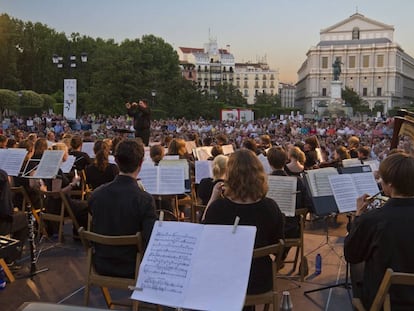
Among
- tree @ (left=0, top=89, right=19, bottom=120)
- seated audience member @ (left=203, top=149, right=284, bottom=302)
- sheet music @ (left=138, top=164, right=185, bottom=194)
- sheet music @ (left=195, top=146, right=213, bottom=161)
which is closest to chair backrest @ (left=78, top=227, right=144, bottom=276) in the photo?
seated audience member @ (left=203, top=149, right=284, bottom=302)

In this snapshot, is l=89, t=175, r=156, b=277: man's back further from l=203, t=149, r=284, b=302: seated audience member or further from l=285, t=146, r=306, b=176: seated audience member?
l=285, t=146, r=306, b=176: seated audience member

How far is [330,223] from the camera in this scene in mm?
9117

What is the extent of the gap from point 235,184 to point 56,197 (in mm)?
4462

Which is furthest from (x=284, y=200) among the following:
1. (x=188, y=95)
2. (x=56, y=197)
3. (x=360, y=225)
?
(x=188, y=95)

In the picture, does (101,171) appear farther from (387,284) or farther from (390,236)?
(387,284)

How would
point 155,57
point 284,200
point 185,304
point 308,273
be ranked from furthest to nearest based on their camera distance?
point 155,57 → point 308,273 → point 284,200 → point 185,304

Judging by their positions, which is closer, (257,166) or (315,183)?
(257,166)

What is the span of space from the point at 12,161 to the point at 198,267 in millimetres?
5479

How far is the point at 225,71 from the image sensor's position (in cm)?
14900

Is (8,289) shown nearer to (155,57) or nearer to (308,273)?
(308,273)

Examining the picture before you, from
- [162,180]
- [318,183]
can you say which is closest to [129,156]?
[162,180]

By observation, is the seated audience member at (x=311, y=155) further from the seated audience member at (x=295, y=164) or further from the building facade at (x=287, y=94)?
the building facade at (x=287, y=94)

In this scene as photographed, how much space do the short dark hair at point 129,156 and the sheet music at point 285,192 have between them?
5.57 feet

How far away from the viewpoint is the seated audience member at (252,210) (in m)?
3.78
